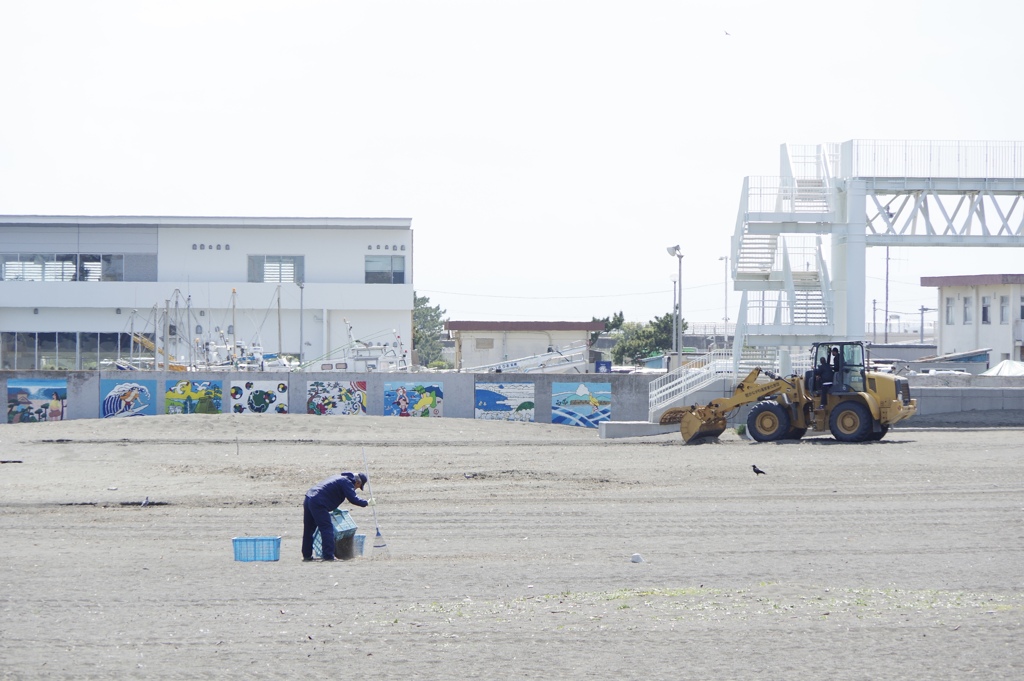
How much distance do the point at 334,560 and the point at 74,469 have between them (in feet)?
45.8

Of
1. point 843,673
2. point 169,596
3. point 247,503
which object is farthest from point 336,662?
point 247,503

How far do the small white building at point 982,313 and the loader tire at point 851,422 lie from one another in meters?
36.8

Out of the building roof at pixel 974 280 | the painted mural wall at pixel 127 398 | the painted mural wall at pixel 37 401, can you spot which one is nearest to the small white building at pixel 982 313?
the building roof at pixel 974 280

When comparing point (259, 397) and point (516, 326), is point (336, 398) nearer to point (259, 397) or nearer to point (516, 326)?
point (259, 397)

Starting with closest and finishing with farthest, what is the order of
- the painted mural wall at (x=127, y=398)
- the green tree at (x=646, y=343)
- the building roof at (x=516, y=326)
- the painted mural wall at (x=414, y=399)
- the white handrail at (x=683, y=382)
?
the white handrail at (x=683, y=382) < the painted mural wall at (x=414, y=399) < the painted mural wall at (x=127, y=398) < the building roof at (x=516, y=326) < the green tree at (x=646, y=343)

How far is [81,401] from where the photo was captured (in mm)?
41156

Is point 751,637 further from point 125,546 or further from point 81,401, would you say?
point 81,401

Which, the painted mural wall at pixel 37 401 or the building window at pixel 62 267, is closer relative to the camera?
the painted mural wall at pixel 37 401

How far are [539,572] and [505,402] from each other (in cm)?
2713

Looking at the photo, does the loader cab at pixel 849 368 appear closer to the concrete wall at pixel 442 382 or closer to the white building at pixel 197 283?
the concrete wall at pixel 442 382

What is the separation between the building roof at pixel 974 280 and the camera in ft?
205

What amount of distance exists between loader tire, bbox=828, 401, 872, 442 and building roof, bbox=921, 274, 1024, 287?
3795 cm

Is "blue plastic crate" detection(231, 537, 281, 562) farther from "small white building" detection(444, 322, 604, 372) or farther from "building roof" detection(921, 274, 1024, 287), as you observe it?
"building roof" detection(921, 274, 1024, 287)

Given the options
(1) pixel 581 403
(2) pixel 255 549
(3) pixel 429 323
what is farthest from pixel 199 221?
(3) pixel 429 323
